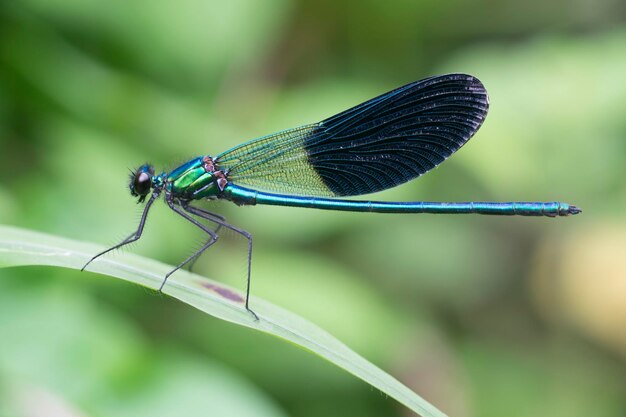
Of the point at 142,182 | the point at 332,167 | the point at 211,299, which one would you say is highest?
the point at 332,167

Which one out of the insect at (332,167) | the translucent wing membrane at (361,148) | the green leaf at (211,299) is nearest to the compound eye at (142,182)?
the insect at (332,167)

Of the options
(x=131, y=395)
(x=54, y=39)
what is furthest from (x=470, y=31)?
(x=131, y=395)

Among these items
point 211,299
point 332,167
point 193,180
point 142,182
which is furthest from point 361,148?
point 211,299

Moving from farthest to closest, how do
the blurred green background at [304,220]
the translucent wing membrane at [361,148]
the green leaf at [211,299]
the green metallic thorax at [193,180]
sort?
the green metallic thorax at [193,180], the blurred green background at [304,220], the translucent wing membrane at [361,148], the green leaf at [211,299]

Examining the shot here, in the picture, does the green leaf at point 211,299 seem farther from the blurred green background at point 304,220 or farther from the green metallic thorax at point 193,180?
the green metallic thorax at point 193,180

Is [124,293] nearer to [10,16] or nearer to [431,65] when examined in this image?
[10,16]

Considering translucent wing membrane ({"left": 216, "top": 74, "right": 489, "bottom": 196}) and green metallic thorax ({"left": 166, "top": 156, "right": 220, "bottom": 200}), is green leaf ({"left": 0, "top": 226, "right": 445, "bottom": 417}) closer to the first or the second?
green metallic thorax ({"left": 166, "top": 156, "right": 220, "bottom": 200})

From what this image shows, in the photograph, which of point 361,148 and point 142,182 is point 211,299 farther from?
point 361,148

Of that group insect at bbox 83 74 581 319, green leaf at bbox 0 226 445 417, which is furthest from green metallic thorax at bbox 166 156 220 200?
green leaf at bbox 0 226 445 417
